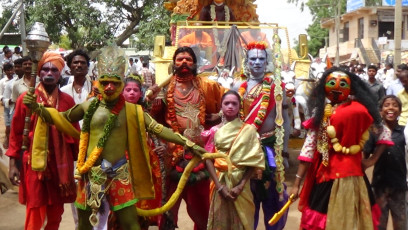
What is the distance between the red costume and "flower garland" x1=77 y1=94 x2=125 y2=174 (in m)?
0.69

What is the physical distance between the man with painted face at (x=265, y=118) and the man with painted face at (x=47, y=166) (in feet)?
5.33

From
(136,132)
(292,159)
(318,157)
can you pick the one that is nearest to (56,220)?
(136,132)

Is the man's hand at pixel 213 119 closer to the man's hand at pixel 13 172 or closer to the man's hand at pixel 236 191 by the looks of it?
the man's hand at pixel 236 191

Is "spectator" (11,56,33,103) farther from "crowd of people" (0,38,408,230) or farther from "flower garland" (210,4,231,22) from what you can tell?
"flower garland" (210,4,231,22)

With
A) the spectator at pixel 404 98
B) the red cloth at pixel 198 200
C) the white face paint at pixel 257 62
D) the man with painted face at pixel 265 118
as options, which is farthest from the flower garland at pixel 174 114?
the spectator at pixel 404 98

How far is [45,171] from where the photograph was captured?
5.05 meters

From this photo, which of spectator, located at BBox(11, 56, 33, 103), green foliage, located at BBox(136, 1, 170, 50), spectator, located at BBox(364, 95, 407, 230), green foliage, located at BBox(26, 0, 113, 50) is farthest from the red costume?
green foliage, located at BBox(26, 0, 113, 50)

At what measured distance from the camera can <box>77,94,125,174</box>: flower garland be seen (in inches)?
171

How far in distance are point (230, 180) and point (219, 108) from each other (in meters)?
0.98

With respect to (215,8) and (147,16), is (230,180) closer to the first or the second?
(215,8)

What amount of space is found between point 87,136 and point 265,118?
1.78 meters

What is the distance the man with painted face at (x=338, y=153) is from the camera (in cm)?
457

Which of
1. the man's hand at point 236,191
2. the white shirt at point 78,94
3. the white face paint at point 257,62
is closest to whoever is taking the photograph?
the man's hand at point 236,191

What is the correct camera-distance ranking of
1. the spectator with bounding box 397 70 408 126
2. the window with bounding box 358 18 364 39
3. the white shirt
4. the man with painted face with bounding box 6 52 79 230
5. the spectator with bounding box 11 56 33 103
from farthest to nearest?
the window with bounding box 358 18 364 39 < the spectator with bounding box 11 56 33 103 < the spectator with bounding box 397 70 408 126 < the white shirt < the man with painted face with bounding box 6 52 79 230
